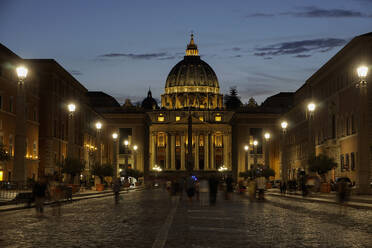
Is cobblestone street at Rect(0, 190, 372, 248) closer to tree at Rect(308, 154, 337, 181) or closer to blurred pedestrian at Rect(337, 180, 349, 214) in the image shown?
blurred pedestrian at Rect(337, 180, 349, 214)

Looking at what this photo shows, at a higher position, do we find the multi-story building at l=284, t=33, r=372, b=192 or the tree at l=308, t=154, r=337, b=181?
the multi-story building at l=284, t=33, r=372, b=192

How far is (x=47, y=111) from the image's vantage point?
81.6 metres

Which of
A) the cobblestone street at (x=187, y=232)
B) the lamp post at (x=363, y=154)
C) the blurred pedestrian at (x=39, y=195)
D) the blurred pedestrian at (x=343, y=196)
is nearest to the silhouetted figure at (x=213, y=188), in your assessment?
the blurred pedestrian at (x=343, y=196)

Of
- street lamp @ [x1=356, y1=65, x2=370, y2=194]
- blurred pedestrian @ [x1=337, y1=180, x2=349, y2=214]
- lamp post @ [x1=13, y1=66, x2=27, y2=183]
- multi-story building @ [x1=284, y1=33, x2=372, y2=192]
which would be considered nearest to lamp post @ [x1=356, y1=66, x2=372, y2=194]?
street lamp @ [x1=356, y1=65, x2=370, y2=194]

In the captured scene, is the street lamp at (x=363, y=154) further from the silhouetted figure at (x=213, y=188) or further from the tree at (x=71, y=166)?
the tree at (x=71, y=166)

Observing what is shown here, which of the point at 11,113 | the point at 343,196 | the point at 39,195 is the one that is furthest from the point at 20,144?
the point at 11,113

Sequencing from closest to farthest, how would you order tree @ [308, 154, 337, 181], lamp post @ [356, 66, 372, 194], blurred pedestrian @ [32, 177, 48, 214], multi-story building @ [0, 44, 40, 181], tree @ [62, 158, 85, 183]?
1. blurred pedestrian @ [32, 177, 48, 214]
2. lamp post @ [356, 66, 372, 194]
3. tree @ [62, 158, 85, 183]
4. multi-story building @ [0, 44, 40, 181]
5. tree @ [308, 154, 337, 181]

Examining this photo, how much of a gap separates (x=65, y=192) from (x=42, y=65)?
4017 cm

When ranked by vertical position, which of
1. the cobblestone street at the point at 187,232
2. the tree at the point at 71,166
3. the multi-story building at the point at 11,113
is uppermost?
the multi-story building at the point at 11,113

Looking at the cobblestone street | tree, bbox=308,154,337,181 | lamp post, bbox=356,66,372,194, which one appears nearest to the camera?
the cobblestone street

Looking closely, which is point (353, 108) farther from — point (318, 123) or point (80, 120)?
point (80, 120)

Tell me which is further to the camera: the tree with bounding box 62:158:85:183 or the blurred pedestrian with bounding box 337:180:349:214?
the tree with bounding box 62:158:85:183

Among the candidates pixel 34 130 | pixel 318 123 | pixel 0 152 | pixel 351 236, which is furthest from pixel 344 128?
pixel 351 236

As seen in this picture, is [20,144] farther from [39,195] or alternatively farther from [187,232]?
[187,232]
